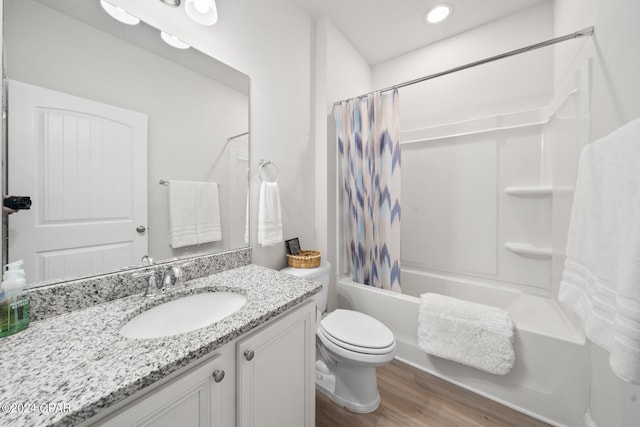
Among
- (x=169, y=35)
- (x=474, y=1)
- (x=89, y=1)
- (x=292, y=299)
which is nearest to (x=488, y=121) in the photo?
(x=474, y=1)

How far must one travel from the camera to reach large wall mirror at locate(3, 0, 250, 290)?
741 millimetres

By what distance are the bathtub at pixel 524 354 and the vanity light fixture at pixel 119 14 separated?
6.40 ft

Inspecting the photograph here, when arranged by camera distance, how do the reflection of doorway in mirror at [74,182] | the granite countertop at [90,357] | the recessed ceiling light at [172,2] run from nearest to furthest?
the granite countertop at [90,357]
the reflection of doorway in mirror at [74,182]
the recessed ceiling light at [172,2]

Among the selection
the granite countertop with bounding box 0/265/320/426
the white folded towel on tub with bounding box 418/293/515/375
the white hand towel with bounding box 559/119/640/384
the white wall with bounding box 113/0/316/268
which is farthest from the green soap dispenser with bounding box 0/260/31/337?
the white folded towel on tub with bounding box 418/293/515/375

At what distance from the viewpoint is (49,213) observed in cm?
78

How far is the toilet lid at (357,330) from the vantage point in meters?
1.24

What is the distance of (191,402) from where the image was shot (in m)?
0.60

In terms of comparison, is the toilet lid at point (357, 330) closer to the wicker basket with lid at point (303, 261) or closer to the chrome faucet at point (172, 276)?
the wicker basket with lid at point (303, 261)

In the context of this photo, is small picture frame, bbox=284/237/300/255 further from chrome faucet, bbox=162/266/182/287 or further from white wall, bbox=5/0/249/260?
chrome faucet, bbox=162/266/182/287

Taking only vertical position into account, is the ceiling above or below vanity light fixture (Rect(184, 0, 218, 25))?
above

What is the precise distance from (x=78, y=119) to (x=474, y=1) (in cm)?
252

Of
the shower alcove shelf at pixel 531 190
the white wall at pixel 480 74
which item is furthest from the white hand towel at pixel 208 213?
the shower alcove shelf at pixel 531 190

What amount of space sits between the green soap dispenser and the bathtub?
5.50 ft

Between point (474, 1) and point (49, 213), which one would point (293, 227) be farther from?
point (474, 1)
